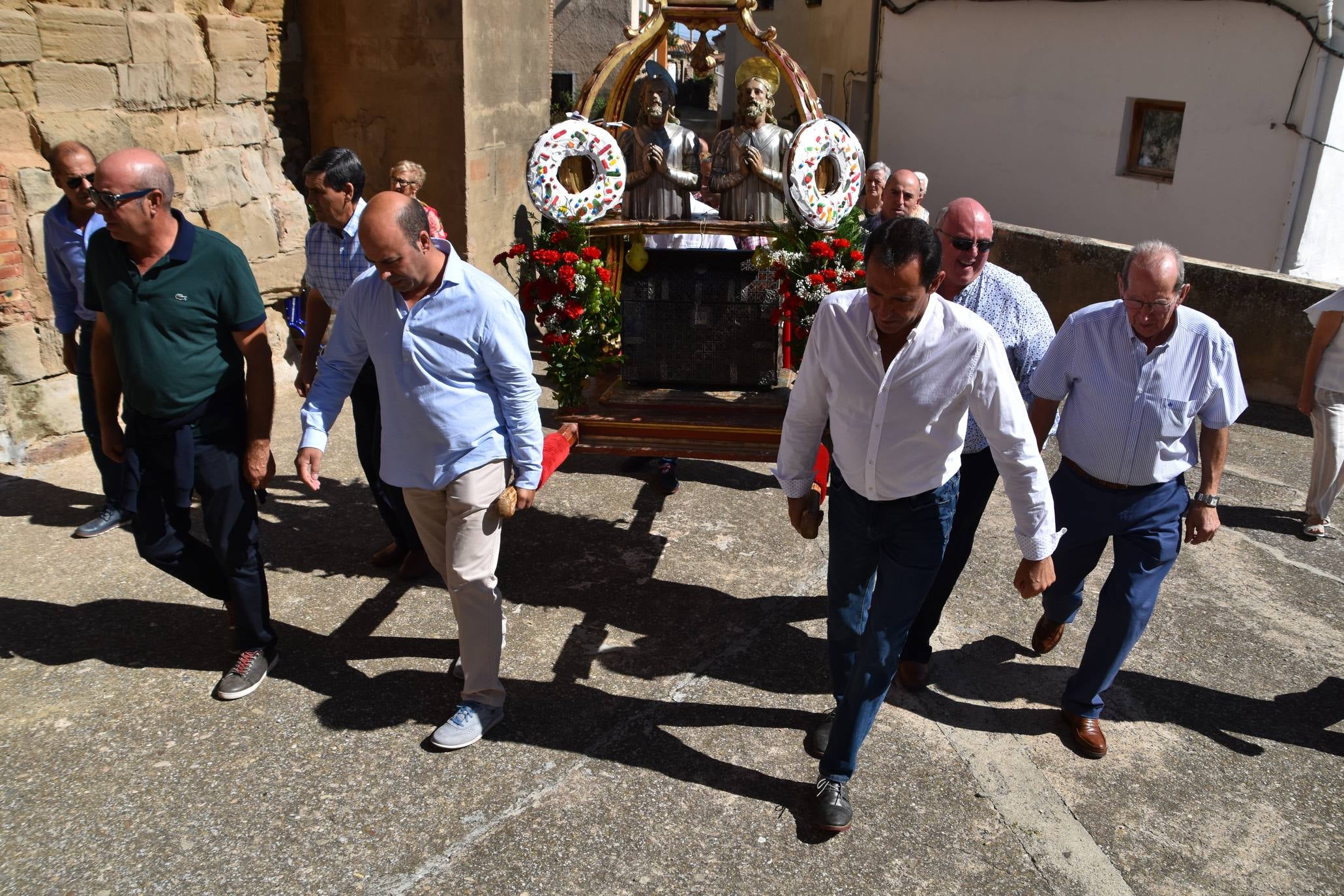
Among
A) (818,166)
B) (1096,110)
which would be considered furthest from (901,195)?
(1096,110)

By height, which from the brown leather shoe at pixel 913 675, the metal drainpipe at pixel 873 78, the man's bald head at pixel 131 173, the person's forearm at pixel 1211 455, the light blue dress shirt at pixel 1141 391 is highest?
the metal drainpipe at pixel 873 78

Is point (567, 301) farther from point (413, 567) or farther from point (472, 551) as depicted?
point (472, 551)

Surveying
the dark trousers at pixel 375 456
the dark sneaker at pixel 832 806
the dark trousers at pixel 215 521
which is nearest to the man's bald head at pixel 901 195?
the dark trousers at pixel 375 456

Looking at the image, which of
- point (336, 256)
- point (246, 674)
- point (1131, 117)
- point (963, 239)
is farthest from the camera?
point (1131, 117)

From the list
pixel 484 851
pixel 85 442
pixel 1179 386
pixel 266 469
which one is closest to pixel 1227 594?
pixel 1179 386

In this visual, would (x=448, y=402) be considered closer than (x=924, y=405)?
No

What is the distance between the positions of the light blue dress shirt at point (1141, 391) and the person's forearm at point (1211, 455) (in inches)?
1.2

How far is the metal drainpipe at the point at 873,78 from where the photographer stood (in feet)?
52.2

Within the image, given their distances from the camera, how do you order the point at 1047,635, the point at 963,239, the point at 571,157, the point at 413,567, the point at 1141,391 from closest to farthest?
the point at 1141,391 → the point at 963,239 → the point at 1047,635 → the point at 413,567 → the point at 571,157

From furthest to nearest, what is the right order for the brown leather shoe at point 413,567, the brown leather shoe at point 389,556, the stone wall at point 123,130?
the stone wall at point 123,130
the brown leather shoe at point 389,556
the brown leather shoe at point 413,567

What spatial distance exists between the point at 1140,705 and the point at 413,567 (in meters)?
3.16

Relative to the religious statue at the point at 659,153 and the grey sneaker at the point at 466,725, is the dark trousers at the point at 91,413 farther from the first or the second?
the religious statue at the point at 659,153

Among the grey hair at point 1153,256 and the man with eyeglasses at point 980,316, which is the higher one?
the grey hair at point 1153,256

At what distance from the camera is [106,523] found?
5246 millimetres
